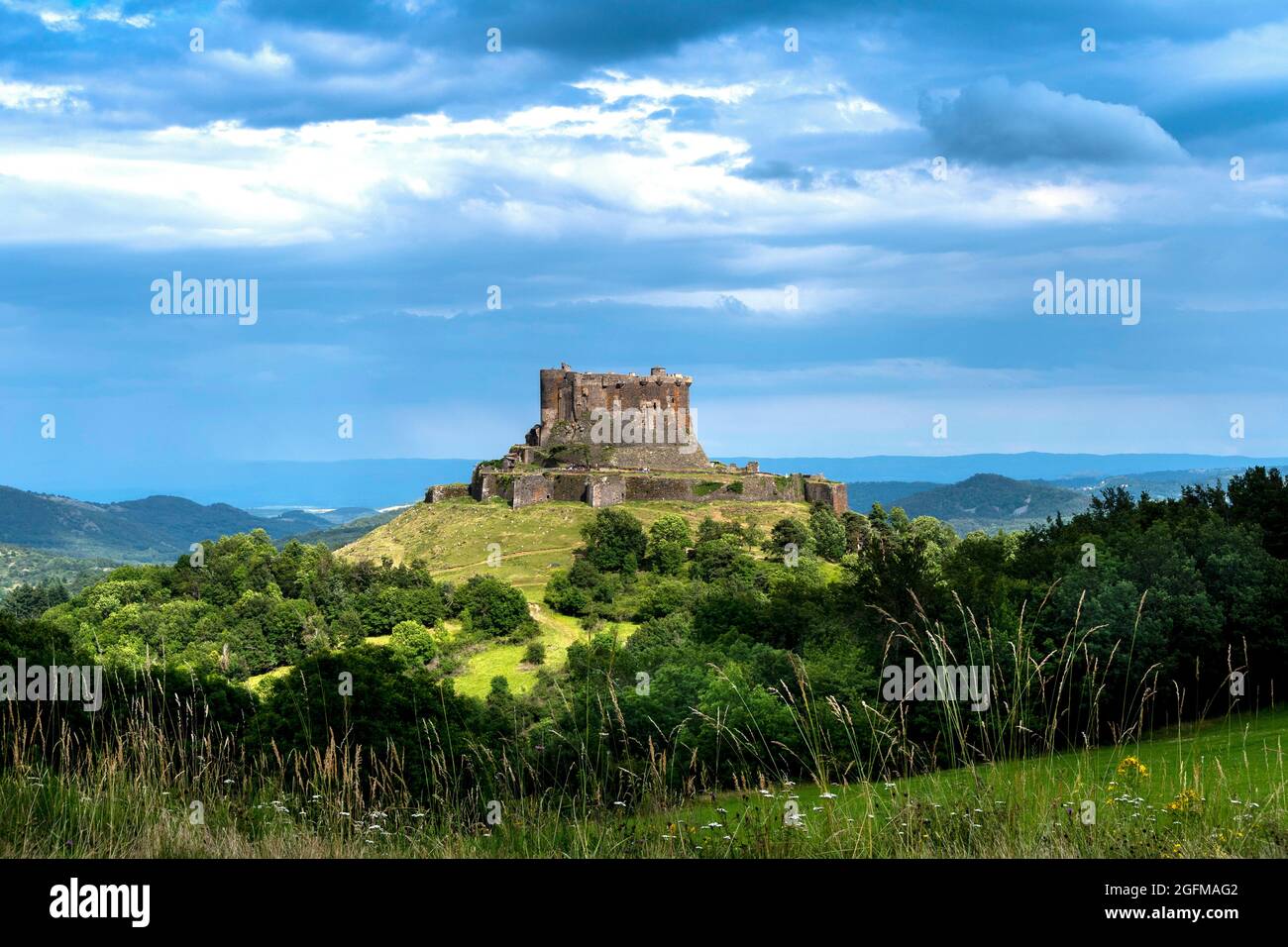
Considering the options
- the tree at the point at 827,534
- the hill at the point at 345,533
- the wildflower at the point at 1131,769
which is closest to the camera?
the wildflower at the point at 1131,769

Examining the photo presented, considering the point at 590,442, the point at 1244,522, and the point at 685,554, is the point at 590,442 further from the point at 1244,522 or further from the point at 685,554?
the point at 1244,522

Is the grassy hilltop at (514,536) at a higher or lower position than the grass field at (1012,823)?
lower

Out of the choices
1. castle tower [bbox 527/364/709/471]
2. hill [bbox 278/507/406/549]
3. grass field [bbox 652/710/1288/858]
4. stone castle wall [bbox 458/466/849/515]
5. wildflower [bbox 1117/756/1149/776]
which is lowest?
hill [bbox 278/507/406/549]

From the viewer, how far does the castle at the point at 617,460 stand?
2975 inches

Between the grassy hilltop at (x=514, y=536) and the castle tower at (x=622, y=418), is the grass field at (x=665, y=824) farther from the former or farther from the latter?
the castle tower at (x=622, y=418)

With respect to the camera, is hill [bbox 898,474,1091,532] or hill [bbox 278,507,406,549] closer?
hill [bbox 278,507,406,549]

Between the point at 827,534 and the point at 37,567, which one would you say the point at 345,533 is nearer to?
the point at 37,567

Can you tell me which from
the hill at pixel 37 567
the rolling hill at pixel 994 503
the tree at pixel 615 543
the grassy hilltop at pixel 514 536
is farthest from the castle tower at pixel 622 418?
the rolling hill at pixel 994 503

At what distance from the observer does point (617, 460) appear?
8269cm

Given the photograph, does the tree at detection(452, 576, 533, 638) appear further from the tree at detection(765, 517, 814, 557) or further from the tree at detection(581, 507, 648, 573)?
the tree at detection(765, 517, 814, 557)

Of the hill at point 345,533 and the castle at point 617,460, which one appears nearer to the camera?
the castle at point 617,460

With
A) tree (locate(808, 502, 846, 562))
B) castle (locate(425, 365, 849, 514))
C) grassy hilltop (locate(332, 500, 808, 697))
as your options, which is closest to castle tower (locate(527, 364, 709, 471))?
castle (locate(425, 365, 849, 514))

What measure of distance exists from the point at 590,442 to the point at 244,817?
78148 mm

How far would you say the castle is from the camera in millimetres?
75562
